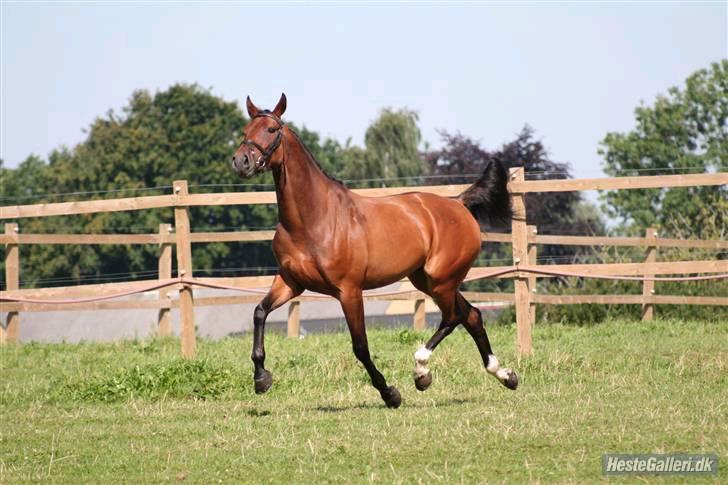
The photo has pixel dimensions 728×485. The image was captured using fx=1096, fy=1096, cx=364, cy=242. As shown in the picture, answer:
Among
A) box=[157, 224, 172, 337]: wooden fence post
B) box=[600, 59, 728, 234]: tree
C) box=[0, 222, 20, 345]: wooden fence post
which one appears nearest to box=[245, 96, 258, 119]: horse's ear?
box=[157, 224, 172, 337]: wooden fence post

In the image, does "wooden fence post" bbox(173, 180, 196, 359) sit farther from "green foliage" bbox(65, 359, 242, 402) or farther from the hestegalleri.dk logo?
the hestegalleri.dk logo

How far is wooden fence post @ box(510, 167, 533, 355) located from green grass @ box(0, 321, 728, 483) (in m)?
0.37

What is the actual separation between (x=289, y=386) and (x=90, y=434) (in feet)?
8.09

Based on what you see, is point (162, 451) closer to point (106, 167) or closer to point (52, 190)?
point (106, 167)

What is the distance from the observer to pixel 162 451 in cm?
650

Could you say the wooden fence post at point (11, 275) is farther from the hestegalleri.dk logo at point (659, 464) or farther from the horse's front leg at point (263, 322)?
the hestegalleri.dk logo at point (659, 464)

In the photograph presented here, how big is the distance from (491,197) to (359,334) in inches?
89.8

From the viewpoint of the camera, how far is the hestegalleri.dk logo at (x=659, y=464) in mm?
5422

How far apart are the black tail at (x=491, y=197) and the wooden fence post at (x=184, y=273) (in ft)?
10.4

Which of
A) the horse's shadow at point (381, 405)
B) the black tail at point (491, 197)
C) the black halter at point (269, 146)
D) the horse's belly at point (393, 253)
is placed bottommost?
the horse's shadow at point (381, 405)

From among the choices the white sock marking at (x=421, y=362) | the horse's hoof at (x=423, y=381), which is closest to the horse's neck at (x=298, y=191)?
the white sock marking at (x=421, y=362)

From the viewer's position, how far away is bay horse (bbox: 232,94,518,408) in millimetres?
7664

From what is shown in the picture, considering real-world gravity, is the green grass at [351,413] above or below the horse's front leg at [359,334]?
below

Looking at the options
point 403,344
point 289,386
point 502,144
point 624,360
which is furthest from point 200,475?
point 502,144
